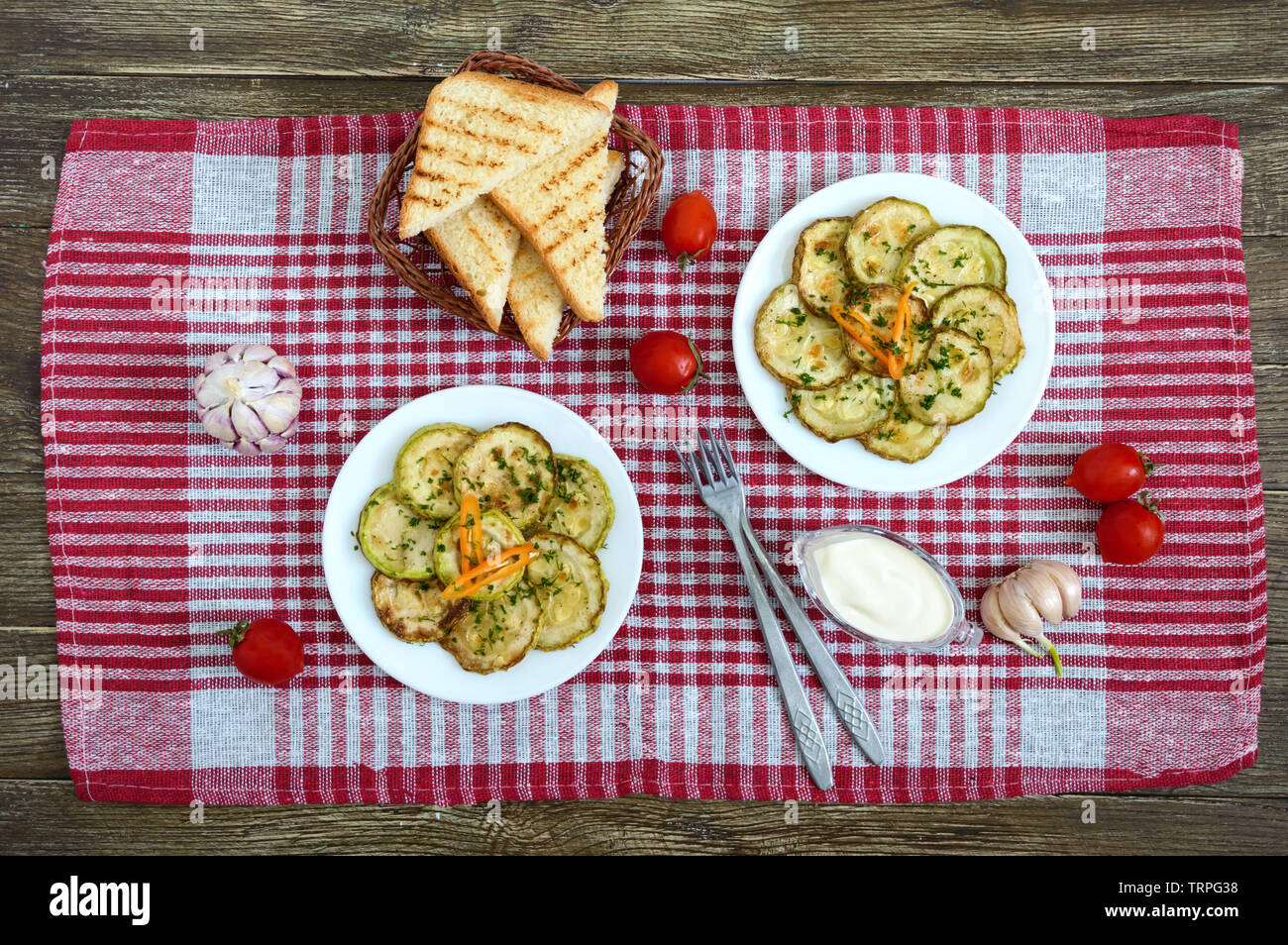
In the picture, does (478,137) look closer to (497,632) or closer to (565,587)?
(565,587)

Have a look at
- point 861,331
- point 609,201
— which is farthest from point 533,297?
point 861,331

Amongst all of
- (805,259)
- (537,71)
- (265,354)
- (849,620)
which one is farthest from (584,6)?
(849,620)

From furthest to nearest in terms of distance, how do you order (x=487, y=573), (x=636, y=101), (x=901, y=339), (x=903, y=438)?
(x=636, y=101)
(x=903, y=438)
(x=901, y=339)
(x=487, y=573)

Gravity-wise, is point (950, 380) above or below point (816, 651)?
above

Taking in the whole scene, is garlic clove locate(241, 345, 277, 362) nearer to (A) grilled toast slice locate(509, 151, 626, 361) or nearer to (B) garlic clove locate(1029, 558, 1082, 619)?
(A) grilled toast slice locate(509, 151, 626, 361)

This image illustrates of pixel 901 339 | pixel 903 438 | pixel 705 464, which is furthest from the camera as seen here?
pixel 705 464

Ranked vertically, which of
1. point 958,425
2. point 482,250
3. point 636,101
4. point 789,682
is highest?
point 636,101

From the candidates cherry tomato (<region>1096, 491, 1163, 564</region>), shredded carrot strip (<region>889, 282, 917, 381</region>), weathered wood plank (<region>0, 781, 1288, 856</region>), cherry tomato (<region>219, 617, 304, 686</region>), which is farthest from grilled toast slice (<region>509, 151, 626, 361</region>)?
cherry tomato (<region>1096, 491, 1163, 564</region>)

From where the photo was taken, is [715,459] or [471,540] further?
[715,459]

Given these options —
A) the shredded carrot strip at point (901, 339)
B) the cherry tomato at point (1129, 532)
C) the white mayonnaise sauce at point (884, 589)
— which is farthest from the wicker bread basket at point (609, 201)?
the cherry tomato at point (1129, 532)
